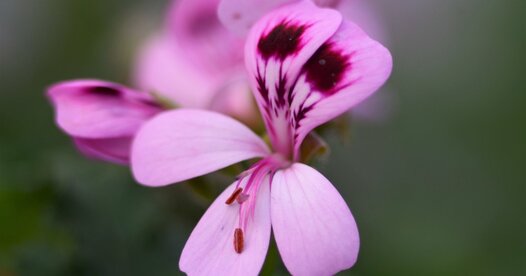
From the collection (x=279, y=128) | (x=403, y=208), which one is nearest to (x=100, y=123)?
(x=279, y=128)

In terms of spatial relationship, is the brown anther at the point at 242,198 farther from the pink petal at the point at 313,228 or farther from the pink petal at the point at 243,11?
the pink petal at the point at 243,11

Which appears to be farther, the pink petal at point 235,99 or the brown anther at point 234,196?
the pink petal at point 235,99

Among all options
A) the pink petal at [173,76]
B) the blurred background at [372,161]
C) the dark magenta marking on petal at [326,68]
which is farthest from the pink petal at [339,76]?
the pink petal at [173,76]

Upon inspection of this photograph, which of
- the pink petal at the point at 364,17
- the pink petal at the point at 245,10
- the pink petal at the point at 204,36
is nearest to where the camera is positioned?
the pink petal at the point at 245,10

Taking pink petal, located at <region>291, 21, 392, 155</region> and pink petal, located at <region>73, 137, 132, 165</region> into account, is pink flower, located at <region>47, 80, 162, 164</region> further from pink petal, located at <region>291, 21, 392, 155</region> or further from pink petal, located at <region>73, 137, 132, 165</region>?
pink petal, located at <region>291, 21, 392, 155</region>

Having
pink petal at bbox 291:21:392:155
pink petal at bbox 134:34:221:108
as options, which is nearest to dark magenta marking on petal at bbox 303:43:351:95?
pink petal at bbox 291:21:392:155

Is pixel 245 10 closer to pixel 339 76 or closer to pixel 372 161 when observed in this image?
pixel 339 76
